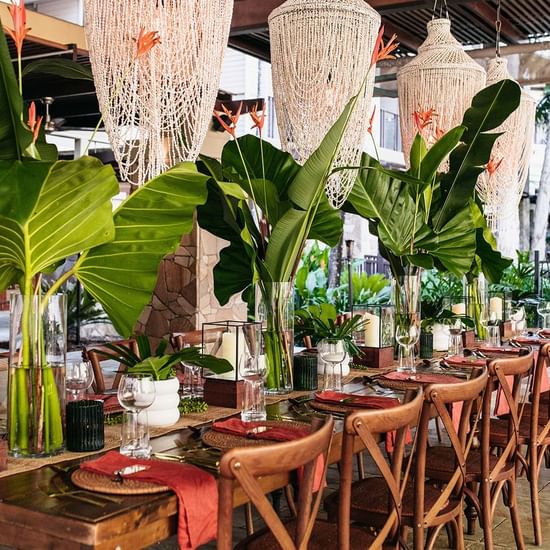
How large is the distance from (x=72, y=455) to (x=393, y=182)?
2.74 meters

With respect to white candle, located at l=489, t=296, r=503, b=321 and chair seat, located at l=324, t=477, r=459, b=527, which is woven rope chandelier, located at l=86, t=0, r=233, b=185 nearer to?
chair seat, located at l=324, t=477, r=459, b=527

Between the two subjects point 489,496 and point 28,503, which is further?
point 489,496

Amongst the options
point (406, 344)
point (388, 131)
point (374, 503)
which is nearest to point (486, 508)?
point (374, 503)

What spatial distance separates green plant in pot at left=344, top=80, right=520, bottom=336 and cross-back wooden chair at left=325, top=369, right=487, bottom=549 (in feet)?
4.44

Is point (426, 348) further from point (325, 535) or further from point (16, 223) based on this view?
point (16, 223)

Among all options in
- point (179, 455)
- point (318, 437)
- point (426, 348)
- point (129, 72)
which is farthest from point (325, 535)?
point (426, 348)

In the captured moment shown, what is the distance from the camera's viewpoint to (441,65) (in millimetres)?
4582

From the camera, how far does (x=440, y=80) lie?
15.1 feet

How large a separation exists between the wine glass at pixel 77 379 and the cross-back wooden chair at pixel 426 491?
3.05 feet

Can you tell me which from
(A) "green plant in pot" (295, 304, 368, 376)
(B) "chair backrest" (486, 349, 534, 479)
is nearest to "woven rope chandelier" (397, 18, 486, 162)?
(A) "green plant in pot" (295, 304, 368, 376)

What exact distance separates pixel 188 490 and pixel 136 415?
1.18 ft

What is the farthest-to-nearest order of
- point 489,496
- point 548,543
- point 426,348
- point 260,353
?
1. point 426,348
2. point 548,543
3. point 489,496
4. point 260,353

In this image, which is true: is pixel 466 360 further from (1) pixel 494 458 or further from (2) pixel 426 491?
(2) pixel 426 491

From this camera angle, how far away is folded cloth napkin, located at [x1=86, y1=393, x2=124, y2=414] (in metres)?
2.65
